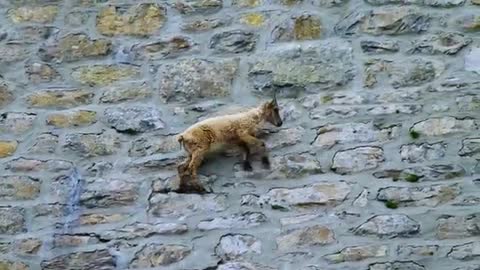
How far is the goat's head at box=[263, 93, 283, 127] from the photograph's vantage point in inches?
129

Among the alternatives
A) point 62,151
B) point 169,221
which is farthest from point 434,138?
point 62,151

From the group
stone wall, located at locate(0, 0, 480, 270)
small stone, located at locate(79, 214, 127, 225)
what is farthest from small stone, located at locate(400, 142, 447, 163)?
small stone, located at locate(79, 214, 127, 225)

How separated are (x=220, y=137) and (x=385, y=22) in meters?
0.86

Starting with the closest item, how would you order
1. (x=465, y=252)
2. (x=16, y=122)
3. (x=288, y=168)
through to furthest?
1. (x=465, y=252)
2. (x=288, y=168)
3. (x=16, y=122)

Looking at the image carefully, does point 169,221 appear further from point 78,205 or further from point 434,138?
point 434,138

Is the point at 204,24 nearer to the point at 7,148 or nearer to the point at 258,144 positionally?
the point at 258,144

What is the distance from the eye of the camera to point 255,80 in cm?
339

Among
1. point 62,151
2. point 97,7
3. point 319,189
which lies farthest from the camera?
point 97,7

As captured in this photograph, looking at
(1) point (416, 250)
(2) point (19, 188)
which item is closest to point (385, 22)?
(1) point (416, 250)

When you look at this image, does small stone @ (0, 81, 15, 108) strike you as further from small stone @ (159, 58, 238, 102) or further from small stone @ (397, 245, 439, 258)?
small stone @ (397, 245, 439, 258)

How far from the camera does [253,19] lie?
3.49 m

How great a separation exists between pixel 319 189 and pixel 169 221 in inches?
23.6

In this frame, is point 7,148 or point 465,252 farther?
point 7,148

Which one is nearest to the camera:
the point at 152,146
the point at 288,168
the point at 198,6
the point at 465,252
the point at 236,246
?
the point at 465,252
